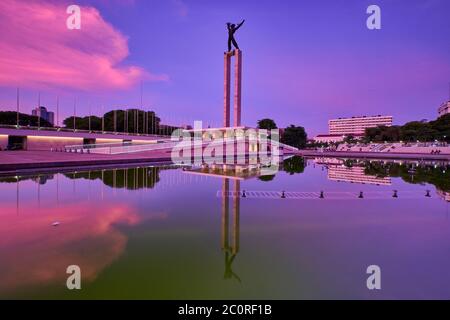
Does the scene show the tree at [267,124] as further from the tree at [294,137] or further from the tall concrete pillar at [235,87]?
the tall concrete pillar at [235,87]

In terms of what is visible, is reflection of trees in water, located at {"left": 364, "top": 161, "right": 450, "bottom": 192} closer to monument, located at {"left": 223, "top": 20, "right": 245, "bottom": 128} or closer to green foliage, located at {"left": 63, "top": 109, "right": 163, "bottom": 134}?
monument, located at {"left": 223, "top": 20, "right": 245, "bottom": 128}

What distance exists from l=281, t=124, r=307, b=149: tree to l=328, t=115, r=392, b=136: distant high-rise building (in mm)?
66600

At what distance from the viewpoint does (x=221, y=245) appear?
18.5ft

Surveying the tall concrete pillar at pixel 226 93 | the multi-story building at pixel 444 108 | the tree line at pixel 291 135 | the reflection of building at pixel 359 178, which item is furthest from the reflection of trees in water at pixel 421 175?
the multi-story building at pixel 444 108

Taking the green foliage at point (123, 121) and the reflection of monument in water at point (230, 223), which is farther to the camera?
the green foliage at point (123, 121)

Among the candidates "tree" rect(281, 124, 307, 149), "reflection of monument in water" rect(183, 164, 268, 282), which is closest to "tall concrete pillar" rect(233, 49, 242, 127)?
"reflection of monument in water" rect(183, 164, 268, 282)

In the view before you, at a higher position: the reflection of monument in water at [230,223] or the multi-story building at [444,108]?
the multi-story building at [444,108]

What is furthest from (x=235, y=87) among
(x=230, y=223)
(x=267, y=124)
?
(x=230, y=223)

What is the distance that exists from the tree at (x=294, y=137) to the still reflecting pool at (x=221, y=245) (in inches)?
2081

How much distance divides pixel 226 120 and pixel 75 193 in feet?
87.1

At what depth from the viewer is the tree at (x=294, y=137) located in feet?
206

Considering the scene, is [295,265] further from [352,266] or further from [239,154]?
[239,154]

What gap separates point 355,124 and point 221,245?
13751 cm
